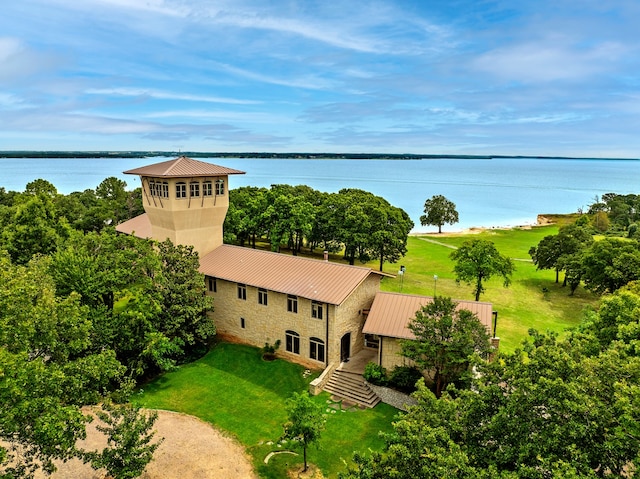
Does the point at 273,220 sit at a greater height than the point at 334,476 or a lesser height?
greater

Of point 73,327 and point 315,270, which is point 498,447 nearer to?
point 73,327

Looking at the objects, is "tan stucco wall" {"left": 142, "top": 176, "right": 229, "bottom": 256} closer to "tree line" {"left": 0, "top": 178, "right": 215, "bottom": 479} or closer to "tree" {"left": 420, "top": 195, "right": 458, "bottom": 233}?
"tree line" {"left": 0, "top": 178, "right": 215, "bottom": 479}

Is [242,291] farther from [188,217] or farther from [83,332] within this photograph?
[83,332]

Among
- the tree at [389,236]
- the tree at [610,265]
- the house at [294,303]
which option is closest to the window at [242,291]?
the house at [294,303]

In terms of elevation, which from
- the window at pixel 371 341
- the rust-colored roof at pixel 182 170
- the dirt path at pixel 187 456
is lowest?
the dirt path at pixel 187 456

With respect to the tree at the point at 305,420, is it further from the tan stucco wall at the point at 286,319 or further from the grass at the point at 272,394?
the tan stucco wall at the point at 286,319

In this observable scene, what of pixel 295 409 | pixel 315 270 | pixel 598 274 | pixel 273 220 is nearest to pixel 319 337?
pixel 315 270

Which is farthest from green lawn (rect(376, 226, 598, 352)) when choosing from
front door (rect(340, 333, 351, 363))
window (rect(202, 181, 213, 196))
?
window (rect(202, 181, 213, 196))

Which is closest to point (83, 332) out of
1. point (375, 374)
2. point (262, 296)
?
point (262, 296)
